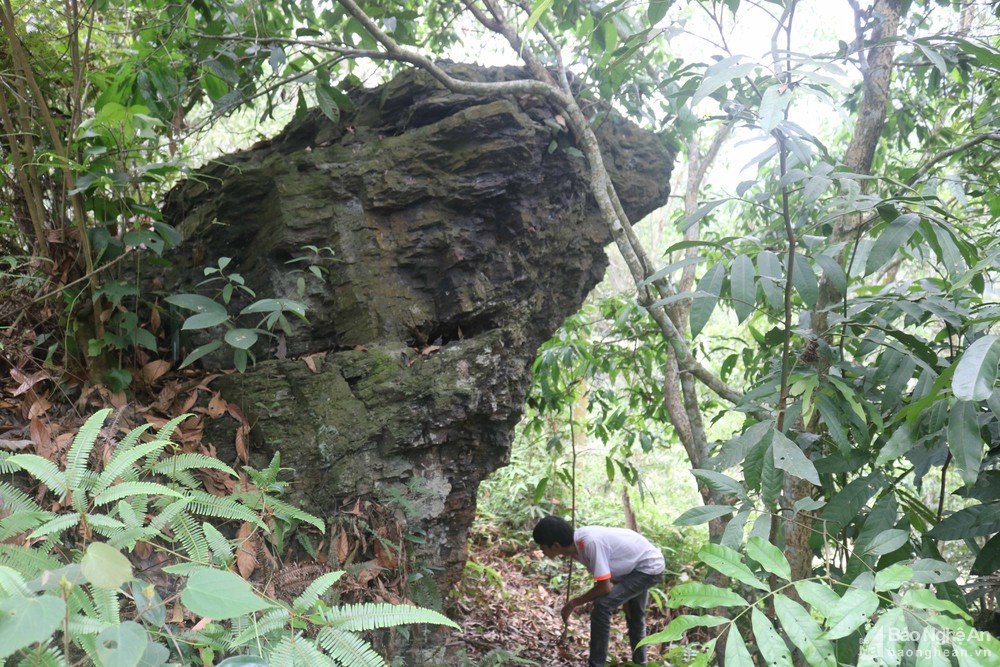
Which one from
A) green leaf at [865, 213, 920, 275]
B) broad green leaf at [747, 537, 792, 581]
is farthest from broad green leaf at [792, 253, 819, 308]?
broad green leaf at [747, 537, 792, 581]

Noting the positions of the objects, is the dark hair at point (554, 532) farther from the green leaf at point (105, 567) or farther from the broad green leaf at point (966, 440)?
the green leaf at point (105, 567)

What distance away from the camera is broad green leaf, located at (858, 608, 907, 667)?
1.21 m

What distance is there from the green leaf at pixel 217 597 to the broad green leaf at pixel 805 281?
5.90 feet

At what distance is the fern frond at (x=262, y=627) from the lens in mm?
1310

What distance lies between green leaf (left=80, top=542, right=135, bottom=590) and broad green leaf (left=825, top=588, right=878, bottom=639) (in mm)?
1302

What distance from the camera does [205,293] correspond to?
12.0 feet

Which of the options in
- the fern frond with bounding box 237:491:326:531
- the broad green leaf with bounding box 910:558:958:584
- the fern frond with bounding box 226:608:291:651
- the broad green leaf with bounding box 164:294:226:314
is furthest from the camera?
the broad green leaf with bounding box 164:294:226:314

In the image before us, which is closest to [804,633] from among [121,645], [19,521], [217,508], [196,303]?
[121,645]

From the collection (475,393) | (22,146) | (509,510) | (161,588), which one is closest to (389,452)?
(475,393)

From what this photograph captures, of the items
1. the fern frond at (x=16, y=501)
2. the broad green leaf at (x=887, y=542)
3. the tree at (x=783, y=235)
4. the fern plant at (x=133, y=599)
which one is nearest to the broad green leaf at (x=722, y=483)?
the tree at (x=783, y=235)

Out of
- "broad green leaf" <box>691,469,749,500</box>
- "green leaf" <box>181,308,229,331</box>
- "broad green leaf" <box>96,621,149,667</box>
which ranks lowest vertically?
"broad green leaf" <box>691,469,749,500</box>

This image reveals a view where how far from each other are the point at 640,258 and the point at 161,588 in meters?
2.64

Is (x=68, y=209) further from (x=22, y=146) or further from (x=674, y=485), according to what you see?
(x=674, y=485)

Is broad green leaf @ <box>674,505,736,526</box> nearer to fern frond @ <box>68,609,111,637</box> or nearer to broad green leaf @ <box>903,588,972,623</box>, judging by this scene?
broad green leaf @ <box>903,588,972,623</box>
